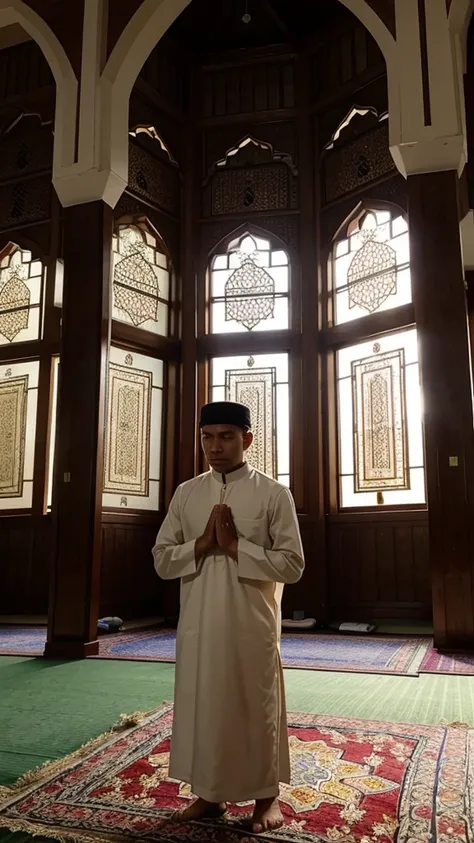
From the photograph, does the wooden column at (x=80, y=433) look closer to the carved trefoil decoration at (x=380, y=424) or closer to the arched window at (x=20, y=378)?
the arched window at (x=20, y=378)

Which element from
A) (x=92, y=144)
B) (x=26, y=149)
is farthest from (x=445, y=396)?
(x=26, y=149)

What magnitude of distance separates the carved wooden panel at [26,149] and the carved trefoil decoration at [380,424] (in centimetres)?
406

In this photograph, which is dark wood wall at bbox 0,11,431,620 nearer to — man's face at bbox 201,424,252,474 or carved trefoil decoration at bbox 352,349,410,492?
carved trefoil decoration at bbox 352,349,410,492

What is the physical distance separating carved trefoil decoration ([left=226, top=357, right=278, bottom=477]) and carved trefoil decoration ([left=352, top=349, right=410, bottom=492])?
0.80m

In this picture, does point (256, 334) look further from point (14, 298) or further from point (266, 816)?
point (266, 816)

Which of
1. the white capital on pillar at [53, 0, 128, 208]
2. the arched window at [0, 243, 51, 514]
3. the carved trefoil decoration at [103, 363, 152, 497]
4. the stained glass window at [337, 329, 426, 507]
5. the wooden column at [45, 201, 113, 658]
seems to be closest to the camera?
the wooden column at [45, 201, 113, 658]

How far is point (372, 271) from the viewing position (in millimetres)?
6605

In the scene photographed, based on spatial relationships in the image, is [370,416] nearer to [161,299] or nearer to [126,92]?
[161,299]

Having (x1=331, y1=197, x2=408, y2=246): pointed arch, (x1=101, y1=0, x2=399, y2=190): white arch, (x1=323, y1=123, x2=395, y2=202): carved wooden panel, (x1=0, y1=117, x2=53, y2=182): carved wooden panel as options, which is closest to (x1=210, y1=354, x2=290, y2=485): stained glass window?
(x1=331, y1=197, x2=408, y2=246): pointed arch

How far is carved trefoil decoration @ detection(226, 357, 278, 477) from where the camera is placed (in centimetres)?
668

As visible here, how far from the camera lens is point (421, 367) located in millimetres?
4805

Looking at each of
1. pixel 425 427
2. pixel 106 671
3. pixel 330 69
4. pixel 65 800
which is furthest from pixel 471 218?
pixel 65 800

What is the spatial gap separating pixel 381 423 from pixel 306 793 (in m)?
4.56

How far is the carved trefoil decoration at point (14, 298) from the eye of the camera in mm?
7328
